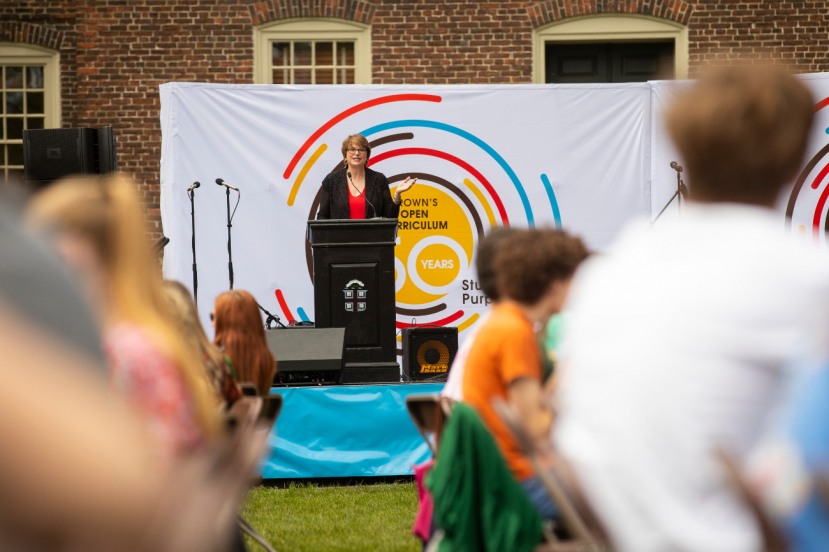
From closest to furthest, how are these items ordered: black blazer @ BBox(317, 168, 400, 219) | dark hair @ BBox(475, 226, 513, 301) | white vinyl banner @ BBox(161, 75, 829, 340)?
1. dark hair @ BBox(475, 226, 513, 301)
2. black blazer @ BBox(317, 168, 400, 219)
3. white vinyl banner @ BBox(161, 75, 829, 340)

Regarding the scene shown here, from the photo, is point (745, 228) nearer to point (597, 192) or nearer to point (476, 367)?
point (476, 367)

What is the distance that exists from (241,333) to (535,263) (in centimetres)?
131

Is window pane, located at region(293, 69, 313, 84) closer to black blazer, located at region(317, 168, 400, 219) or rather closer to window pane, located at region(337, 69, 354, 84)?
window pane, located at region(337, 69, 354, 84)

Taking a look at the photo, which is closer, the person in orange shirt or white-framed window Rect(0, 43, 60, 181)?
the person in orange shirt

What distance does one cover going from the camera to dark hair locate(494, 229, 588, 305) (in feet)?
10.8

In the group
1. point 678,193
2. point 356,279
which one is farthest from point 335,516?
point 678,193

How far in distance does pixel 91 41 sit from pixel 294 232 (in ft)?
12.0

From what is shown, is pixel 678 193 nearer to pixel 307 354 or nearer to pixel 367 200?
pixel 367 200

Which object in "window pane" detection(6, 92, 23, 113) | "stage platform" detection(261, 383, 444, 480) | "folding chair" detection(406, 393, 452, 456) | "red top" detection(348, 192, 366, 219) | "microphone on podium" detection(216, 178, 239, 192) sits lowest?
"stage platform" detection(261, 383, 444, 480)

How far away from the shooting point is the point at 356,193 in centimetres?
A: 828

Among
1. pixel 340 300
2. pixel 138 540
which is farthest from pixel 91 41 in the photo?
pixel 138 540

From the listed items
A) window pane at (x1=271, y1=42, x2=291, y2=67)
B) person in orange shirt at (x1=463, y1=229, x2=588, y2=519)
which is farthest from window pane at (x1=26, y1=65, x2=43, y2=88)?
person in orange shirt at (x1=463, y1=229, x2=588, y2=519)

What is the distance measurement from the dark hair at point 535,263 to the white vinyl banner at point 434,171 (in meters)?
6.01

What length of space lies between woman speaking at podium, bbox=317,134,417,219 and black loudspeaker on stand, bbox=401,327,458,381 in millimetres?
950
